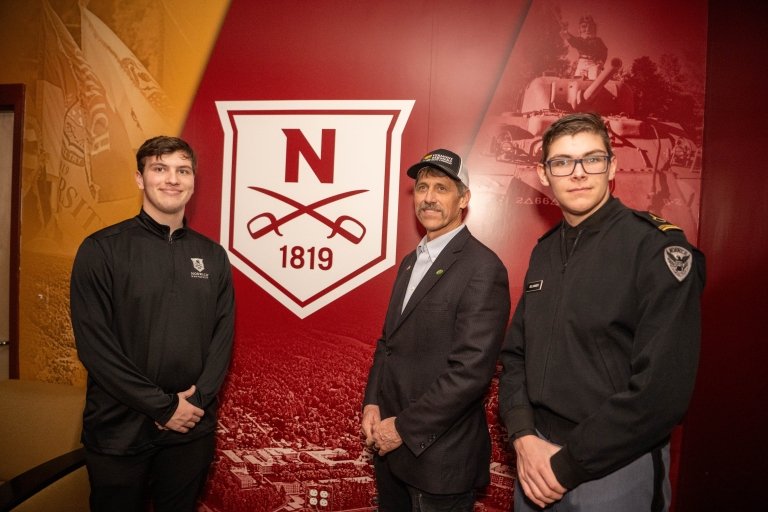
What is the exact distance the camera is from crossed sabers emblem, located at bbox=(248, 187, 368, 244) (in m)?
2.25

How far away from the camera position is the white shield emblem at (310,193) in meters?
2.22

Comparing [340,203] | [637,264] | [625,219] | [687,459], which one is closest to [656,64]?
[625,219]

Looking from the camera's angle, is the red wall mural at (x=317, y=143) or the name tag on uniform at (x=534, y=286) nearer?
the name tag on uniform at (x=534, y=286)

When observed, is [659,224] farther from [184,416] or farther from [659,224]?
[184,416]

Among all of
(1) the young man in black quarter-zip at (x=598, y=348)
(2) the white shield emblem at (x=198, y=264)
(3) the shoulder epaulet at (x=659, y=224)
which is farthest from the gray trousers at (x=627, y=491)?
(2) the white shield emblem at (x=198, y=264)

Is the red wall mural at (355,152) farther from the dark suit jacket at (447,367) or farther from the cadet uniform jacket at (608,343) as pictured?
the cadet uniform jacket at (608,343)

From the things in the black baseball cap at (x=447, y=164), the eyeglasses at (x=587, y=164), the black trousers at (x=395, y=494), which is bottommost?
the black trousers at (x=395, y=494)

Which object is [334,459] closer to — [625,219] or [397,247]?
[397,247]

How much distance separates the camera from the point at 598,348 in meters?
1.25

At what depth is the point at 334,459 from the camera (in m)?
2.27

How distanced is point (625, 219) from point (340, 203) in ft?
4.31

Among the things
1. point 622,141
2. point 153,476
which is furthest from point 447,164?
point 153,476

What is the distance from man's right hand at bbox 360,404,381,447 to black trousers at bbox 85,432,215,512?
0.64 m

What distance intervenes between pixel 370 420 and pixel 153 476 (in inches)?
35.7
